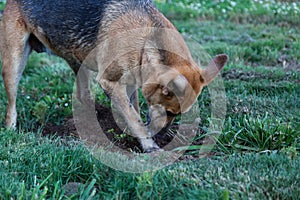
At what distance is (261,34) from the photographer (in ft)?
27.7

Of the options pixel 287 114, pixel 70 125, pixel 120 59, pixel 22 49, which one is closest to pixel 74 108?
pixel 70 125

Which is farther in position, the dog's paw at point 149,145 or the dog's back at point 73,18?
the dog's back at point 73,18

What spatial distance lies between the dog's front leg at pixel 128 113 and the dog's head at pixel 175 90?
0.19 metres

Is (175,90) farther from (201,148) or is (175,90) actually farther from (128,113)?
(128,113)

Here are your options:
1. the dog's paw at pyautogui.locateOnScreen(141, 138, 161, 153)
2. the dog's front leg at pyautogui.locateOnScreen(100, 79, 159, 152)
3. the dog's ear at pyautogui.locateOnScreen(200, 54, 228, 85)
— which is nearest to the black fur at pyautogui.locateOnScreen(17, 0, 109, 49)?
the dog's front leg at pyautogui.locateOnScreen(100, 79, 159, 152)

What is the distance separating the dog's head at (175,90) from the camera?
3990 mm

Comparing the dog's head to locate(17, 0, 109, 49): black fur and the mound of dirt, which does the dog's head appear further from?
locate(17, 0, 109, 49): black fur

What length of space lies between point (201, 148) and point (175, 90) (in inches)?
24.9

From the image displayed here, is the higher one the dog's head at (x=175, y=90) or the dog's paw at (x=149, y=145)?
the dog's head at (x=175, y=90)

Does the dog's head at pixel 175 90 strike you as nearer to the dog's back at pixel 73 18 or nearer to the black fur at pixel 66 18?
the dog's back at pixel 73 18

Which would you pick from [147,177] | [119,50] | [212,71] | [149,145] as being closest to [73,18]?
[119,50]

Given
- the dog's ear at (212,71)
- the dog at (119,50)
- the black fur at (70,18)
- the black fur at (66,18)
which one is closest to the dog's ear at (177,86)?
the dog at (119,50)

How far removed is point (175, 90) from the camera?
398cm

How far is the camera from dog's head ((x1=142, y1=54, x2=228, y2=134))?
157 inches
